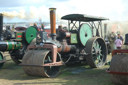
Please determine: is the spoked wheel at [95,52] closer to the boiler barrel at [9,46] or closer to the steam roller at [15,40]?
the steam roller at [15,40]

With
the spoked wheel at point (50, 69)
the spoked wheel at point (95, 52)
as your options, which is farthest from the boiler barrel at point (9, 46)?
the spoked wheel at point (95, 52)

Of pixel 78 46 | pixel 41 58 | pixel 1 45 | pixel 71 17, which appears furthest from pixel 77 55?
pixel 1 45

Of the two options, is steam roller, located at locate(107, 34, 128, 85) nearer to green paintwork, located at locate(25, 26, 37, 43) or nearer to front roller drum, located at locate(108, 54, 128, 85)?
front roller drum, located at locate(108, 54, 128, 85)

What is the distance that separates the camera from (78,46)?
23.4 feet

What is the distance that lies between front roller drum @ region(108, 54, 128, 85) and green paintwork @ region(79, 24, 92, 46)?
299cm

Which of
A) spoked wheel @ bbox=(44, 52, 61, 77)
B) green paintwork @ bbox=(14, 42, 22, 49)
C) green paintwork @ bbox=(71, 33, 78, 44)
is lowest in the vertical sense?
spoked wheel @ bbox=(44, 52, 61, 77)

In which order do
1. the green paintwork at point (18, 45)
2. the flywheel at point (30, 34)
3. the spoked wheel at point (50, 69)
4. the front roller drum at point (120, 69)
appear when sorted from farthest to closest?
the flywheel at point (30, 34) < the green paintwork at point (18, 45) < the spoked wheel at point (50, 69) < the front roller drum at point (120, 69)

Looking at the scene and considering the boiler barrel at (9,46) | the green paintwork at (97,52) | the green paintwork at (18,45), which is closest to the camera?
the boiler barrel at (9,46)

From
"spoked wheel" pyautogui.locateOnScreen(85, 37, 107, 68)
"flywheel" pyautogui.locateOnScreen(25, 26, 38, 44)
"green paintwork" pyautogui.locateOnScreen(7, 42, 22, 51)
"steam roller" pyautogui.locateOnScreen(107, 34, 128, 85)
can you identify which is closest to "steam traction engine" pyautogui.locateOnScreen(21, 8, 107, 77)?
"spoked wheel" pyautogui.locateOnScreen(85, 37, 107, 68)

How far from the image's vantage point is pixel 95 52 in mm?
6898

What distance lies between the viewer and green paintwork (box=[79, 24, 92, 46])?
7008 millimetres

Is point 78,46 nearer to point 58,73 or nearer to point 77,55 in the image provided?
point 77,55

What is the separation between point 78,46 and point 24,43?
199 centimetres

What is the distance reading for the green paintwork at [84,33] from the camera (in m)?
7.01
